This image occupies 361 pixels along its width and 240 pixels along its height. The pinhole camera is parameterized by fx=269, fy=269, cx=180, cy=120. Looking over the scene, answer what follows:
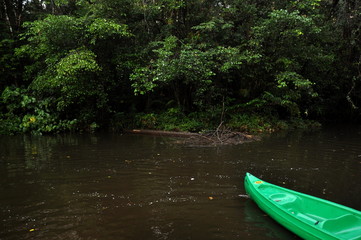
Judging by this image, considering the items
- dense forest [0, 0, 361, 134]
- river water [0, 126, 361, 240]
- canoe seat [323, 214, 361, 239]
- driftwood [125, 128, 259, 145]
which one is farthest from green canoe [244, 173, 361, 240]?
dense forest [0, 0, 361, 134]

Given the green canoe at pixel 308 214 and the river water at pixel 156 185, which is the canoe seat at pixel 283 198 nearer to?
the green canoe at pixel 308 214

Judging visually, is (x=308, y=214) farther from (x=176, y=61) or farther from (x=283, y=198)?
(x=176, y=61)

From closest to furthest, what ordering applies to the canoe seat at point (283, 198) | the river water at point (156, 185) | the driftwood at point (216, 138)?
1. the river water at point (156, 185)
2. the canoe seat at point (283, 198)
3. the driftwood at point (216, 138)

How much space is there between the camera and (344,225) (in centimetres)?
387

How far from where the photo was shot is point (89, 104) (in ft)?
51.1

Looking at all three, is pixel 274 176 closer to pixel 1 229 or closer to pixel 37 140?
pixel 1 229

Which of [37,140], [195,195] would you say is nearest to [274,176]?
[195,195]

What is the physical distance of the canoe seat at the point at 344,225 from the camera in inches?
146

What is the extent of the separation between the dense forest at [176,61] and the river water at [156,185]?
3.77 metres

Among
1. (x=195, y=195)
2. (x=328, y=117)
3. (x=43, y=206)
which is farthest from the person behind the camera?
(x=328, y=117)

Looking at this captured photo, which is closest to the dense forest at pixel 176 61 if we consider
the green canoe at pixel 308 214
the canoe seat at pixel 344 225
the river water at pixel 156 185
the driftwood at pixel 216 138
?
the driftwood at pixel 216 138

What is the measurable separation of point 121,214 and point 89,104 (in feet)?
39.0

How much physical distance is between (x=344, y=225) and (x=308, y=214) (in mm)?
614

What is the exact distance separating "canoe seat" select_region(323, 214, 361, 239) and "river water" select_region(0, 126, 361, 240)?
0.56 m
